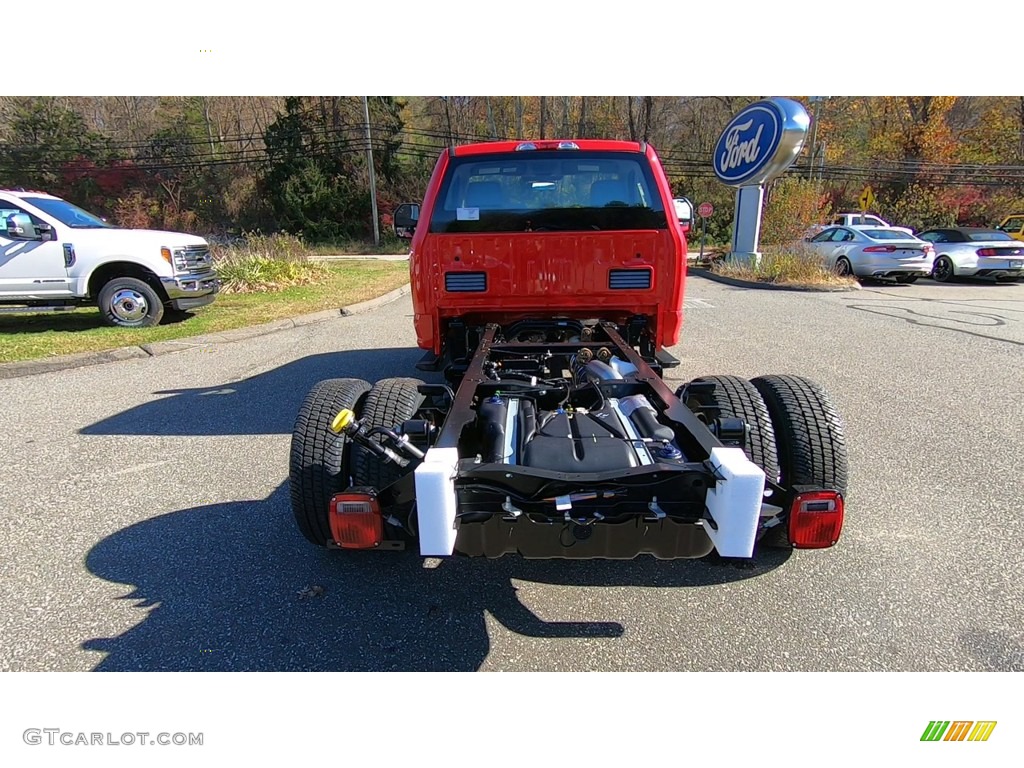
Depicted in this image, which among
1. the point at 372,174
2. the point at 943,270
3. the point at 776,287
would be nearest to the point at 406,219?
the point at 776,287

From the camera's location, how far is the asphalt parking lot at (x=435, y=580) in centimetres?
202

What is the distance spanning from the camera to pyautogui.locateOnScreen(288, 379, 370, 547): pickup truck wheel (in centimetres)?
232

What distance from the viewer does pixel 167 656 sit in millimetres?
1988

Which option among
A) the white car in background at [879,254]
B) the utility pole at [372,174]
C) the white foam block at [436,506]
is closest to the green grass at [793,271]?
the white car in background at [879,254]

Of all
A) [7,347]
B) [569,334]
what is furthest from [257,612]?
[7,347]

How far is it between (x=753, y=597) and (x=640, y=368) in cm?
117

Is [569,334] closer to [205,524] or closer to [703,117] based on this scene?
[205,524]

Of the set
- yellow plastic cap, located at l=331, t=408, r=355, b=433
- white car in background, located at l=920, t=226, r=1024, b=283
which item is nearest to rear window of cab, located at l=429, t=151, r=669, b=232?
yellow plastic cap, located at l=331, t=408, r=355, b=433

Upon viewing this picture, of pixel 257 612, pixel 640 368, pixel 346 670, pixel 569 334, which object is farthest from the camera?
pixel 569 334

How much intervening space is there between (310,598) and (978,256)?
17.7 meters

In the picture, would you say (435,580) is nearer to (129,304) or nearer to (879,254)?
(129,304)

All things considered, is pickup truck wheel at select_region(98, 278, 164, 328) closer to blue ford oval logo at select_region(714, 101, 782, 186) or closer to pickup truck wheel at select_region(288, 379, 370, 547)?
pickup truck wheel at select_region(288, 379, 370, 547)

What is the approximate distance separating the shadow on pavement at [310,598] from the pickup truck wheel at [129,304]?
637 centimetres

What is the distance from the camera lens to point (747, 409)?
2.42m
